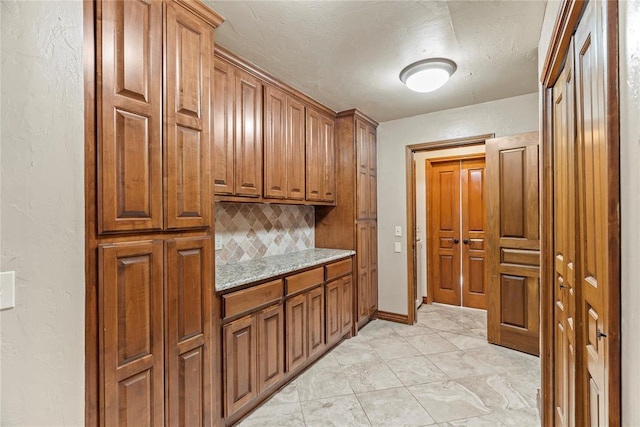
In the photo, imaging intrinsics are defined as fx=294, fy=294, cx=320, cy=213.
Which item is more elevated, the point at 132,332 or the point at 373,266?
the point at 132,332

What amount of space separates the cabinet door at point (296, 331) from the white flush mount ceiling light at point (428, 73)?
1.96m

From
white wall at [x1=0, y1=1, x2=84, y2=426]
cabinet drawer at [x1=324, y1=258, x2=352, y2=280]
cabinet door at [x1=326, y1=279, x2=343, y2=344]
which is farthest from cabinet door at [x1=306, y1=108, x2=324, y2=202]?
white wall at [x1=0, y1=1, x2=84, y2=426]

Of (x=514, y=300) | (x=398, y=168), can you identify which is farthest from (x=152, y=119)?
(x=514, y=300)

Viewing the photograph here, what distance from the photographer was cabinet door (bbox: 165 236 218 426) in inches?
56.7

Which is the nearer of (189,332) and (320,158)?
(189,332)

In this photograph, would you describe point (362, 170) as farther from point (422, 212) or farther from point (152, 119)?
point (152, 119)

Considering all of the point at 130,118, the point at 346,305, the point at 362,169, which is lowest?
the point at 346,305

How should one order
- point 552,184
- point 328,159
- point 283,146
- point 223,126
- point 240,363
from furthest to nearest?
point 328,159, point 283,146, point 223,126, point 240,363, point 552,184

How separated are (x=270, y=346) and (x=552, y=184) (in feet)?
6.78

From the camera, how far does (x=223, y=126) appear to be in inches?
80.1

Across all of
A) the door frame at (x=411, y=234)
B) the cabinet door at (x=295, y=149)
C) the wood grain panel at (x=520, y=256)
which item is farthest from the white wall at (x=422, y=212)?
the cabinet door at (x=295, y=149)

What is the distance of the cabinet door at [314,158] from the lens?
9.57 ft

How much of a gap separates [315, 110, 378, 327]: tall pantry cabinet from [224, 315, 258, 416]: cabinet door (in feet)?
5.14

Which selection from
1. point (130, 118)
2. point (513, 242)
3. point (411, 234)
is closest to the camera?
point (130, 118)
